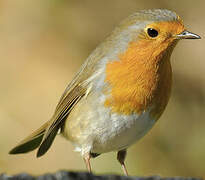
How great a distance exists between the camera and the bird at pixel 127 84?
3.85m

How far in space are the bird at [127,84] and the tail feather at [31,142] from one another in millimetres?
537

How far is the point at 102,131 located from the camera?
398cm

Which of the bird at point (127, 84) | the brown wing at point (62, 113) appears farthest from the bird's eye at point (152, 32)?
the brown wing at point (62, 113)

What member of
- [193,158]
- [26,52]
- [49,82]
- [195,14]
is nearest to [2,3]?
[26,52]

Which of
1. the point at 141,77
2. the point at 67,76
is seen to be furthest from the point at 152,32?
the point at 67,76

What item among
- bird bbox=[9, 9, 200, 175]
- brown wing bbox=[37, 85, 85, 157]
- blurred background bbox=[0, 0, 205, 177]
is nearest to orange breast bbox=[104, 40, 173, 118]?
bird bbox=[9, 9, 200, 175]

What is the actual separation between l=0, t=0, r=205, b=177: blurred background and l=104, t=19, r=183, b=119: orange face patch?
1.87 metres

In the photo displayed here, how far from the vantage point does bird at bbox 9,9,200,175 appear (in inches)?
151

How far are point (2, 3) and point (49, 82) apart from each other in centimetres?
109

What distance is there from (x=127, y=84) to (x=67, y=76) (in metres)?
2.76

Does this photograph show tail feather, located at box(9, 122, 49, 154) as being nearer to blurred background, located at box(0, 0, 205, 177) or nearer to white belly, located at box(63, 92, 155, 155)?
white belly, located at box(63, 92, 155, 155)

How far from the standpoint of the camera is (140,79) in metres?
3.85

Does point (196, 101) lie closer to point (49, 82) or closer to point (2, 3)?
point (49, 82)

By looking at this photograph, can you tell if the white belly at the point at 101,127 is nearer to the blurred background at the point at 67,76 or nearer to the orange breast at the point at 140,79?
the orange breast at the point at 140,79
